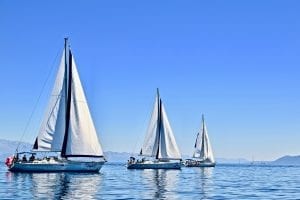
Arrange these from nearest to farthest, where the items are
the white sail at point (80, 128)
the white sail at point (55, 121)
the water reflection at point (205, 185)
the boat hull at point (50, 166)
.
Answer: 1. the water reflection at point (205, 185)
2. the boat hull at point (50, 166)
3. the white sail at point (80, 128)
4. the white sail at point (55, 121)

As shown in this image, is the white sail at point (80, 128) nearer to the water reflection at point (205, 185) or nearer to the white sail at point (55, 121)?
the white sail at point (55, 121)

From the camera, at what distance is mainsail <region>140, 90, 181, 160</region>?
10712 centimetres

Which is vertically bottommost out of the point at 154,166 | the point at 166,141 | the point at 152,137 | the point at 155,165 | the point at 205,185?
the point at 205,185

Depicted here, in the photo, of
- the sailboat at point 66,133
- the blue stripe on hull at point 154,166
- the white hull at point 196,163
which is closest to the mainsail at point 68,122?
the sailboat at point 66,133

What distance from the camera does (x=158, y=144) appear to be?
107500 millimetres

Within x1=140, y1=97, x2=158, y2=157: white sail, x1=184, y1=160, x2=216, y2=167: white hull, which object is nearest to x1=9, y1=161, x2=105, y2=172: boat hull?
x1=140, y1=97, x2=158, y2=157: white sail

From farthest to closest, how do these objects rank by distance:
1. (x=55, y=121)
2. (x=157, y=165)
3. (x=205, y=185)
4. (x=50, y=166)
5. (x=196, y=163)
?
(x=196, y=163) → (x=157, y=165) → (x=55, y=121) → (x=50, y=166) → (x=205, y=185)

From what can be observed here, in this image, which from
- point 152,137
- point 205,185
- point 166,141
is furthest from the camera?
point 166,141

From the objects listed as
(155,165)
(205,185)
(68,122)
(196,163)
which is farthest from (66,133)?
(196,163)

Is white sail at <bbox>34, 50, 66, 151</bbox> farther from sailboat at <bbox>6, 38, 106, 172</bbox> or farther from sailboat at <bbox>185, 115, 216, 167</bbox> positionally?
sailboat at <bbox>185, 115, 216, 167</bbox>

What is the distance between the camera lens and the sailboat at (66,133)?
7406 centimetres

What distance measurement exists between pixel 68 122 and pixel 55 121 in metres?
1.97

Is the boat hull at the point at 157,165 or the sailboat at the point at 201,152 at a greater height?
the sailboat at the point at 201,152

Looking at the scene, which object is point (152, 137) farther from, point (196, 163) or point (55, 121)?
point (196, 163)
